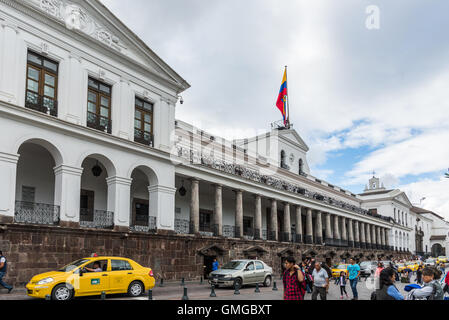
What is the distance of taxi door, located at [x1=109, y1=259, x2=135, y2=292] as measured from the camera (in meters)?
15.0

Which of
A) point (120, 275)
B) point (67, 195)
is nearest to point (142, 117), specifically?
point (67, 195)

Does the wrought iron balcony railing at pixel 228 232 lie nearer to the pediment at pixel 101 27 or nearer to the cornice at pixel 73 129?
the cornice at pixel 73 129

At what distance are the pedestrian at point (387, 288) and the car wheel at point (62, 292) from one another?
10037 millimetres

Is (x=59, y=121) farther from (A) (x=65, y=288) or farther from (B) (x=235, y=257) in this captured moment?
(B) (x=235, y=257)

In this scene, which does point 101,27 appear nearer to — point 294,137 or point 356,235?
point 294,137

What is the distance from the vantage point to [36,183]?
21.4 meters

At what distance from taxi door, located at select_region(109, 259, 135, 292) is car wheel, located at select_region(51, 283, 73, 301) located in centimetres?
156

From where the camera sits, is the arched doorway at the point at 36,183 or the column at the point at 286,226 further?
the column at the point at 286,226

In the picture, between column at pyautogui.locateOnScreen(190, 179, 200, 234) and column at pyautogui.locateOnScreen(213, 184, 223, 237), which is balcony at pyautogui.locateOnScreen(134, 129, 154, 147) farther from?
column at pyautogui.locateOnScreen(213, 184, 223, 237)

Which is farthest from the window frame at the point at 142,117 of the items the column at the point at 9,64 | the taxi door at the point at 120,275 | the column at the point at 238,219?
the taxi door at the point at 120,275

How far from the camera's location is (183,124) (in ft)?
101

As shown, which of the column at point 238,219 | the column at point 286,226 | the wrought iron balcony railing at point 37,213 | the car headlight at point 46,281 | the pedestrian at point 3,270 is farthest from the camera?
the column at point 286,226

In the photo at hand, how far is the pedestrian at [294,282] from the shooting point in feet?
27.3
